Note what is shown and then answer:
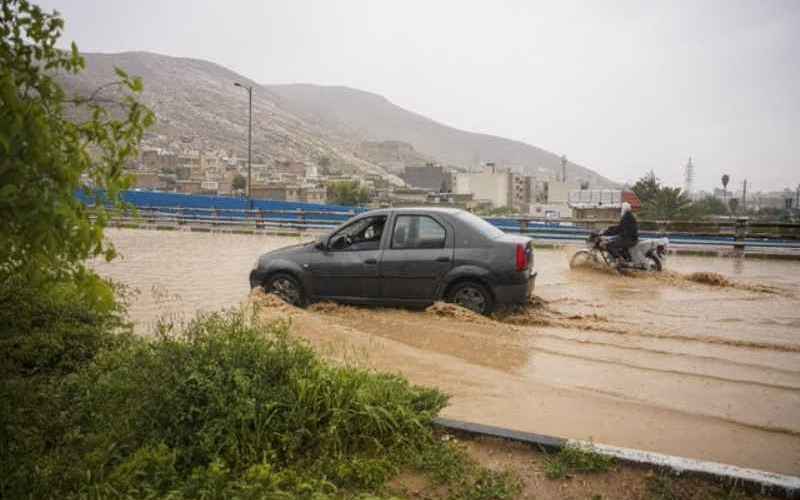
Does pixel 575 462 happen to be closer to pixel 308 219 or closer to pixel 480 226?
pixel 480 226

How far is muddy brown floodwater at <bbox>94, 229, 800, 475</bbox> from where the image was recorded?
484cm

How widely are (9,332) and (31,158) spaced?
12.4 feet

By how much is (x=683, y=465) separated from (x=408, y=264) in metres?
5.67

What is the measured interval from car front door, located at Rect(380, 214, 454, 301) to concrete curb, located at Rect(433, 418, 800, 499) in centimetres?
471

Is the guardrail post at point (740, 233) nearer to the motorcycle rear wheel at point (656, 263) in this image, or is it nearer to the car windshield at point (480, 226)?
the motorcycle rear wheel at point (656, 263)

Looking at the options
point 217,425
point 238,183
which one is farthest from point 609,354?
point 238,183

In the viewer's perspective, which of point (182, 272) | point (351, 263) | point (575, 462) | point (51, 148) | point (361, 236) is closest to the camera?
point (51, 148)

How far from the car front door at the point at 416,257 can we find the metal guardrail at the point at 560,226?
391cm

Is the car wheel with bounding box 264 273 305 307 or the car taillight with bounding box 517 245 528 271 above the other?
the car taillight with bounding box 517 245 528 271

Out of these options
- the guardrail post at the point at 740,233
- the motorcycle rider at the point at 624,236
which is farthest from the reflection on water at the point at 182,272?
the guardrail post at the point at 740,233

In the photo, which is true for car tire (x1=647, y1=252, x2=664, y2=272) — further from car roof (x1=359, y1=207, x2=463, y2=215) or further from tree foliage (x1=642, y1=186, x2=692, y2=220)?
tree foliage (x1=642, y1=186, x2=692, y2=220)

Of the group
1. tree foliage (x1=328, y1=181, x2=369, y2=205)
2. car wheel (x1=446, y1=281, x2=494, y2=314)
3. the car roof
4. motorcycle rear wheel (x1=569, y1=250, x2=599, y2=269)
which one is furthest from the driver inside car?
tree foliage (x1=328, y1=181, x2=369, y2=205)

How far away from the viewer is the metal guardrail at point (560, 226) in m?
18.7

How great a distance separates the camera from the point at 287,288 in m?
9.48
